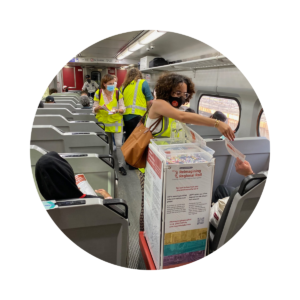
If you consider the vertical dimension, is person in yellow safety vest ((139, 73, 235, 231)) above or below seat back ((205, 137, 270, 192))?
above

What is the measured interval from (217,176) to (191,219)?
3.98ft

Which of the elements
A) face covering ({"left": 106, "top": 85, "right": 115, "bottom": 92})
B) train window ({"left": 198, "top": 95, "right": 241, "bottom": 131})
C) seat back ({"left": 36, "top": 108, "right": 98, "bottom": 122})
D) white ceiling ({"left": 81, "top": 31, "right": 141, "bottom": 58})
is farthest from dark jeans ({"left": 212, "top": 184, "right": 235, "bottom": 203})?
white ceiling ({"left": 81, "top": 31, "right": 141, "bottom": 58})

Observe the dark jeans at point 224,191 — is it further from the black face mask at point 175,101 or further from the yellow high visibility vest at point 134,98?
the yellow high visibility vest at point 134,98

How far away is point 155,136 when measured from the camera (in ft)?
5.68

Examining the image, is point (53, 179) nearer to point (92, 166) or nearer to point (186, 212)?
point (186, 212)

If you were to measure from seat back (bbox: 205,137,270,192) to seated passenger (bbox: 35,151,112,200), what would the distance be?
140 cm

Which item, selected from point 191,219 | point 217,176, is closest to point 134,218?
point 217,176

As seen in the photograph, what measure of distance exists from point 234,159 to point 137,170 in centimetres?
111

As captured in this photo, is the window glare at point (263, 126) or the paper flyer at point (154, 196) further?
the window glare at point (263, 126)

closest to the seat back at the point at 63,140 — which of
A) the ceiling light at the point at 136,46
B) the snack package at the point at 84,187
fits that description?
the snack package at the point at 84,187

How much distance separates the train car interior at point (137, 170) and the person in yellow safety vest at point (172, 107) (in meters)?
0.18

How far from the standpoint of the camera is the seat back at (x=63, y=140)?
2.85 metres

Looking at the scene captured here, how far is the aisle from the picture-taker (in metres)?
2.11

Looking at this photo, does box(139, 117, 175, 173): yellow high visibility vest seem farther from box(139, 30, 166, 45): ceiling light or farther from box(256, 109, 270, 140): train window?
box(139, 30, 166, 45): ceiling light
